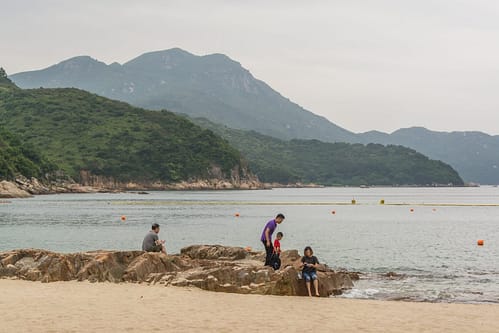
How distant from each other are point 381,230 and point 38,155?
486 feet

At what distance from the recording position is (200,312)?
Answer: 19531mm

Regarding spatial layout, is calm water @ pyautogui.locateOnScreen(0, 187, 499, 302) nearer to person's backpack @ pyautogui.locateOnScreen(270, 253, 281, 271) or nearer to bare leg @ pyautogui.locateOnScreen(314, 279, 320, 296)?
bare leg @ pyautogui.locateOnScreen(314, 279, 320, 296)

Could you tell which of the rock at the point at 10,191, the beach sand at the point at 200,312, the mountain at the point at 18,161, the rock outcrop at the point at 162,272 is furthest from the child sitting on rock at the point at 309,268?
the mountain at the point at 18,161

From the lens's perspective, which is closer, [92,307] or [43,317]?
[43,317]

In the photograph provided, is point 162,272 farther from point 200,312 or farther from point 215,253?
point 200,312

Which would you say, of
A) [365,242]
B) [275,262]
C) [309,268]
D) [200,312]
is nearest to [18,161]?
[365,242]

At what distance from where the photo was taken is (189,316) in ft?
61.5

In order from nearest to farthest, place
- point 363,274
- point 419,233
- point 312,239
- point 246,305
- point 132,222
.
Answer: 1. point 246,305
2. point 363,274
3. point 312,239
4. point 419,233
5. point 132,222

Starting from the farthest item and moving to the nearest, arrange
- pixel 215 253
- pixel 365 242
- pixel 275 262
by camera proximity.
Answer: pixel 365 242
pixel 215 253
pixel 275 262

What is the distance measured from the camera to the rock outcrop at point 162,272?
24312 mm

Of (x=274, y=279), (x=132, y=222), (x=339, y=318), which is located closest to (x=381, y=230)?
(x=132, y=222)

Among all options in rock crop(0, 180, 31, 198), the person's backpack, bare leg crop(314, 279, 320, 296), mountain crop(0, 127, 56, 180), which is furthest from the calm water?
mountain crop(0, 127, 56, 180)

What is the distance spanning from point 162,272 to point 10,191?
14383cm

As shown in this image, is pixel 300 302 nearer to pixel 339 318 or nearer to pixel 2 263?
→ pixel 339 318
